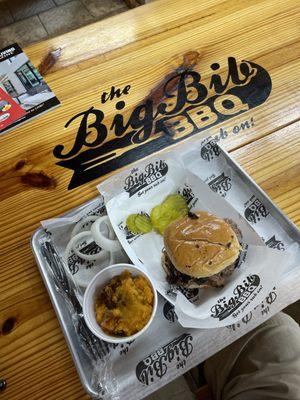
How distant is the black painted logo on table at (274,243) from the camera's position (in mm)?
948

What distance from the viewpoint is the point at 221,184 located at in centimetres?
105

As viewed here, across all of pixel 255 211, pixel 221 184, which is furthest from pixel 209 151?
pixel 255 211

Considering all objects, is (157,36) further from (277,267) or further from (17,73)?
(277,267)

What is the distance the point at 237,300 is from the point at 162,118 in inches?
25.3

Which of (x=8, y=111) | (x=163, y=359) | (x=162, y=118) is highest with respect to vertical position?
(x=8, y=111)

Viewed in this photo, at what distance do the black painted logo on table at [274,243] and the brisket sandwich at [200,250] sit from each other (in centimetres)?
9

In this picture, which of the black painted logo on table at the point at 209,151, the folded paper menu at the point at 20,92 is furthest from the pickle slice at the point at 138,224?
the folded paper menu at the point at 20,92

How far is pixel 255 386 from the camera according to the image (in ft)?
3.23

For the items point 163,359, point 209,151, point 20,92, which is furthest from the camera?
point 20,92

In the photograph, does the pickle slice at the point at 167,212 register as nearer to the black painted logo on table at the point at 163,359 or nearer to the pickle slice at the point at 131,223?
the pickle slice at the point at 131,223

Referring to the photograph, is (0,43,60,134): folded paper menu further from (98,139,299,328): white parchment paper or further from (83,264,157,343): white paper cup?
(83,264,157,343): white paper cup

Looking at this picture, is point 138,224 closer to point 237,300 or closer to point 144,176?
point 144,176

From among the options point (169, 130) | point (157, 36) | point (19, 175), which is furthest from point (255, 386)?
point (157, 36)

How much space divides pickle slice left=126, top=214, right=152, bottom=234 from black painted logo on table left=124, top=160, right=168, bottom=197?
68 mm
